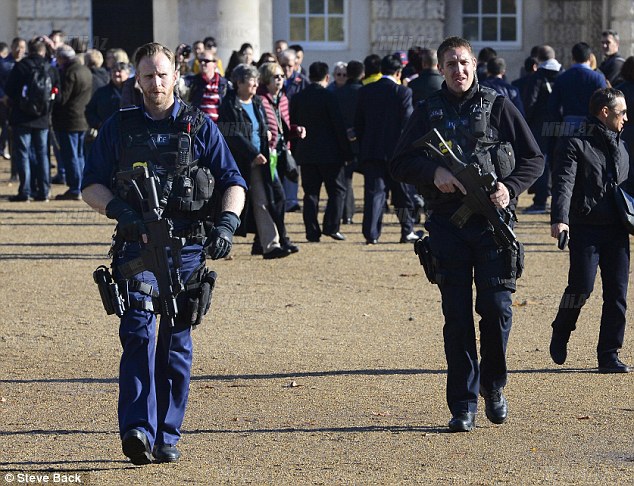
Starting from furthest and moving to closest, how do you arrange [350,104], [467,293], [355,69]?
[350,104] → [355,69] → [467,293]

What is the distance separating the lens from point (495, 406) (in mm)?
6793

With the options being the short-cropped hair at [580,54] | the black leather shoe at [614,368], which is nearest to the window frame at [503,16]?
the short-cropped hair at [580,54]

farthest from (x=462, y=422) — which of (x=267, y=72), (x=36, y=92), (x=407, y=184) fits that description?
(x=36, y=92)

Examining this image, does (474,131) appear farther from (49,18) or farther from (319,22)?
(319,22)

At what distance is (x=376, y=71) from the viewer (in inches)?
545

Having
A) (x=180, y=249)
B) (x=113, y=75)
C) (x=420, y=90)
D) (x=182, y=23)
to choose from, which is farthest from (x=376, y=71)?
(x=182, y=23)

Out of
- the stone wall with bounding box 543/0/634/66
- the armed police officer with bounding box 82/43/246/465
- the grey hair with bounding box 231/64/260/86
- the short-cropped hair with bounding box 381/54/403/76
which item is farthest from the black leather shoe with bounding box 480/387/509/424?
the stone wall with bounding box 543/0/634/66

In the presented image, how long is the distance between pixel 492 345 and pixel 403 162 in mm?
938

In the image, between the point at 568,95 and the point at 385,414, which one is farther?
the point at 568,95

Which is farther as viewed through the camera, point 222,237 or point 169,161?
point 169,161

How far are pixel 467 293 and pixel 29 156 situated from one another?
11.2 metres

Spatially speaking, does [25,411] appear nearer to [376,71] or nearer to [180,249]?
[180,249]

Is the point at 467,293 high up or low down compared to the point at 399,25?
down

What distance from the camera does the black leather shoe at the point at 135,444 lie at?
19.2 feet
